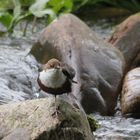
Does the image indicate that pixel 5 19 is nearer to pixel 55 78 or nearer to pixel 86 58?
pixel 86 58

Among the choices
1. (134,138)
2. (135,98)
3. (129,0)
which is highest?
(129,0)

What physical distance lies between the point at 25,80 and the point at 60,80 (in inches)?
109

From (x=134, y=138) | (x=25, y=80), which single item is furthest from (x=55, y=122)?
(x=25, y=80)

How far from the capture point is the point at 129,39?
7898 millimetres

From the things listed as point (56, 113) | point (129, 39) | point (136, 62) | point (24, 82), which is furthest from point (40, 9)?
point (56, 113)

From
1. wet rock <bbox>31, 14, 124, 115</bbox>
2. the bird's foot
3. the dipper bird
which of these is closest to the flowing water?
wet rock <bbox>31, 14, 124, 115</bbox>

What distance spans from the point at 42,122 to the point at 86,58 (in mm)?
2492

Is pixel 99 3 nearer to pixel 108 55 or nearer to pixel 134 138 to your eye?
pixel 108 55

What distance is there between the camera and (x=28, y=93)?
21.8 feet

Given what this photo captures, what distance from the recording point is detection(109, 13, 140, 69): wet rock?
25.7ft

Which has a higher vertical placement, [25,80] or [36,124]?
[25,80]

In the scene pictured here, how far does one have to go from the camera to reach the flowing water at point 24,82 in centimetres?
576

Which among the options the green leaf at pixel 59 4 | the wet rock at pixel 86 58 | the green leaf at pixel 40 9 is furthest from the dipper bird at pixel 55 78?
the green leaf at pixel 59 4

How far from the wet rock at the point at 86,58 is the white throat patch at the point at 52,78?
203 centimetres
